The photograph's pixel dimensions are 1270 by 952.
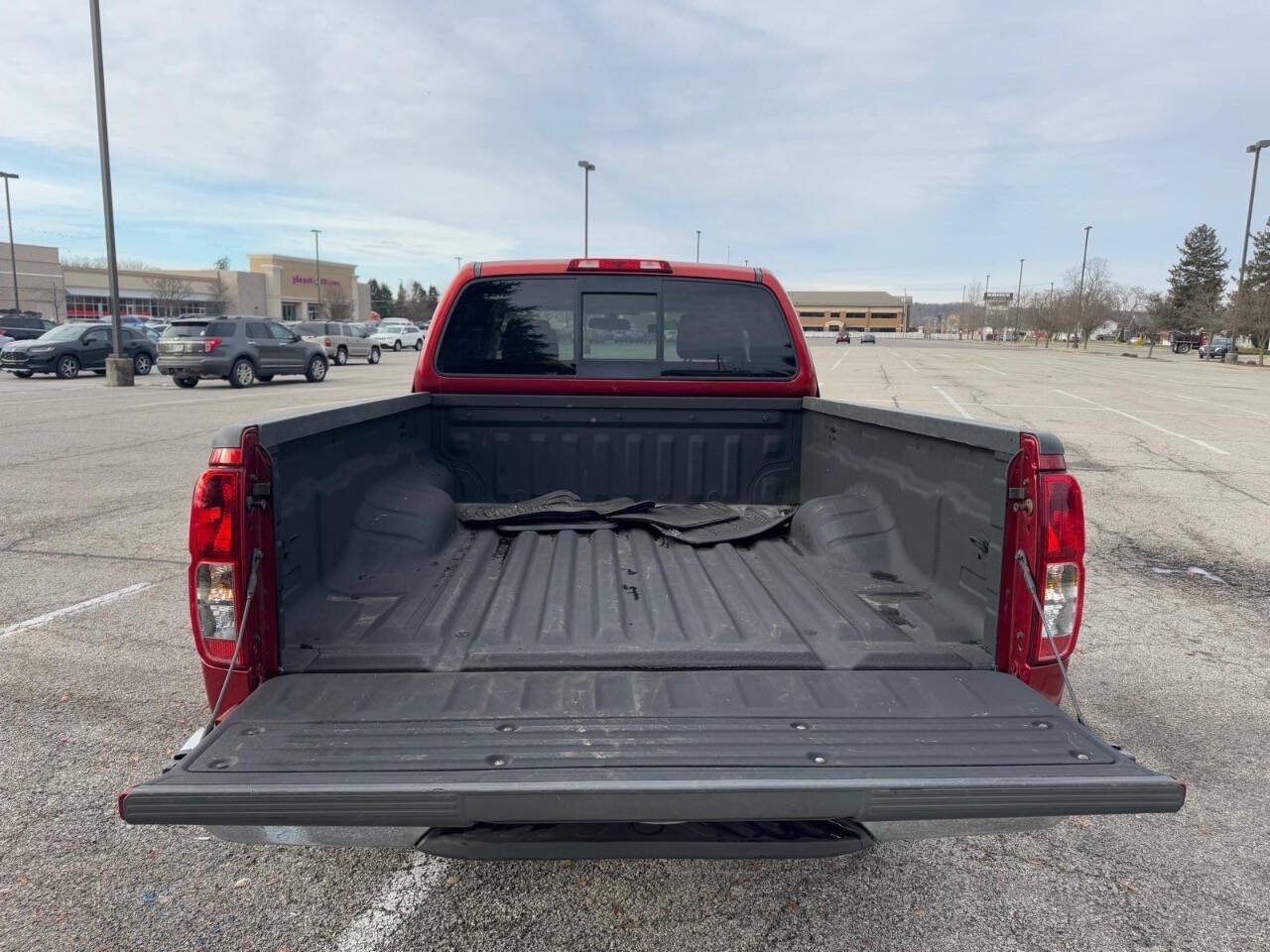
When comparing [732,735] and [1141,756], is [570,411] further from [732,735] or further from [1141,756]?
[1141,756]

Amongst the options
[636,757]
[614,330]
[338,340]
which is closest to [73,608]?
[614,330]

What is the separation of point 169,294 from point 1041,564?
94137 millimetres

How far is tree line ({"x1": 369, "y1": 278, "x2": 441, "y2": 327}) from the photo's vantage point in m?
122

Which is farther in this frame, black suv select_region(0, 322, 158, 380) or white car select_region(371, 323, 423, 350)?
white car select_region(371, 323, 423, 350)

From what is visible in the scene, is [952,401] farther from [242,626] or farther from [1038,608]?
[242,626]

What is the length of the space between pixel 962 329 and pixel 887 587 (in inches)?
5895

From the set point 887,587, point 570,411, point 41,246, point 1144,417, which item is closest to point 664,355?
point 570,411

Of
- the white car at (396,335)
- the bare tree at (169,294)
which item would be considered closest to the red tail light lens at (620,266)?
the white car at (396,335)

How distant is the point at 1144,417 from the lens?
1727 centimetres

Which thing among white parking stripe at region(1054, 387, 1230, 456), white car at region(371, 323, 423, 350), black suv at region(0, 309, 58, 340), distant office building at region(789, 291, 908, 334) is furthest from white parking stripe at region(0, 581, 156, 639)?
distant office building at region(789, 291, 908, 334)

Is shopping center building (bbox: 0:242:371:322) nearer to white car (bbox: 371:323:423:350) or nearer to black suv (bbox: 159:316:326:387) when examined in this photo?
white car (bbox: 371:323:423:350)

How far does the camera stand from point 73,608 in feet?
17.8

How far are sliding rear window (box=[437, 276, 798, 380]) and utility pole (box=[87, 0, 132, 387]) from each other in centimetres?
1904

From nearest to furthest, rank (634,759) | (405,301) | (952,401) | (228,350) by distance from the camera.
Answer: (634,759) < (952,401) < (228,350) < (405,301)
